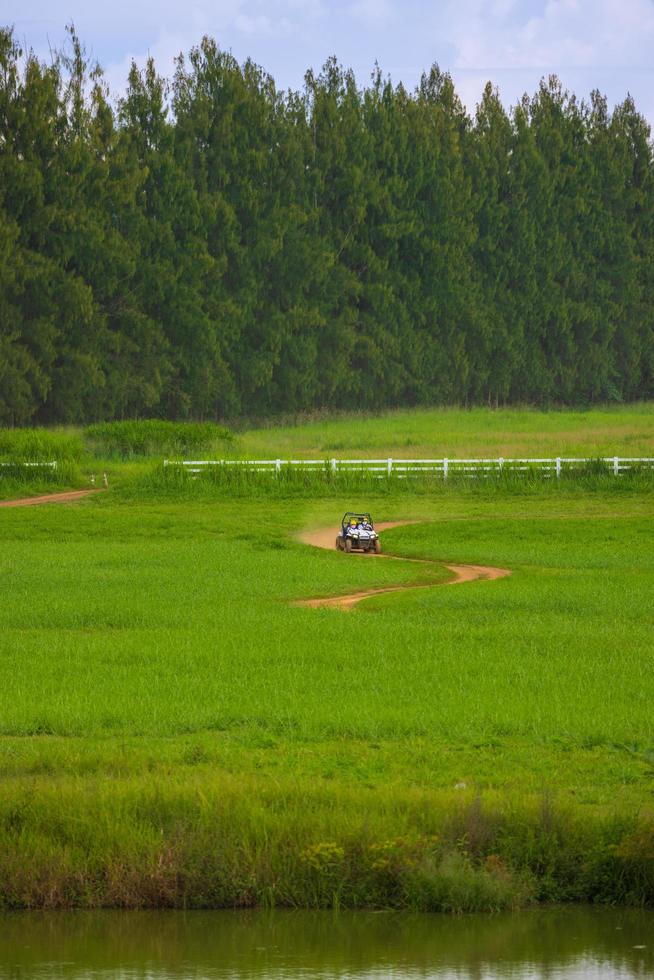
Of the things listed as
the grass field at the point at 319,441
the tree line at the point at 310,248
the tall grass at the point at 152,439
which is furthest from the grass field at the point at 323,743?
the tree line at the point at 310,248

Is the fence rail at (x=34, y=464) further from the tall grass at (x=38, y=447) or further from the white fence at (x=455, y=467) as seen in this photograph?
the white fence at (x=455, y=467)

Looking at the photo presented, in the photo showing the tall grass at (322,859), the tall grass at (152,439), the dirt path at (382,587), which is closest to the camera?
the tall grass at (322,859)

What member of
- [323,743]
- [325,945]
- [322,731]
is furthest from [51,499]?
[325,945]

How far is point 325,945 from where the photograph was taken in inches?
473

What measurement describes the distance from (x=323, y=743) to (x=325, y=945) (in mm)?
3629

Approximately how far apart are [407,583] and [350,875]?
18736 millimetres

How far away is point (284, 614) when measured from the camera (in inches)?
1000

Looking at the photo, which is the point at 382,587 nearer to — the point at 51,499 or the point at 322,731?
the point at 322,731

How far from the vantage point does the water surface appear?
11.5 metres

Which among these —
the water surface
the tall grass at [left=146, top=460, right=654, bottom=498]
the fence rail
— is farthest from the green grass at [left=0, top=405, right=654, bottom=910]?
the fence rail

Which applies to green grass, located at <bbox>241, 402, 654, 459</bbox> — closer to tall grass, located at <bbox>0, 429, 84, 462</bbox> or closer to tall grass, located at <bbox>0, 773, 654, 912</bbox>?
tall grass, located at <bbox>0, 429, 84, 462</bbox>

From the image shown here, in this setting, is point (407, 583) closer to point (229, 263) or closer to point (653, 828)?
point (653, 828)

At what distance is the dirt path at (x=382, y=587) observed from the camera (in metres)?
28.1

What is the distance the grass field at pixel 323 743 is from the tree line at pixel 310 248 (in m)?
45.8
